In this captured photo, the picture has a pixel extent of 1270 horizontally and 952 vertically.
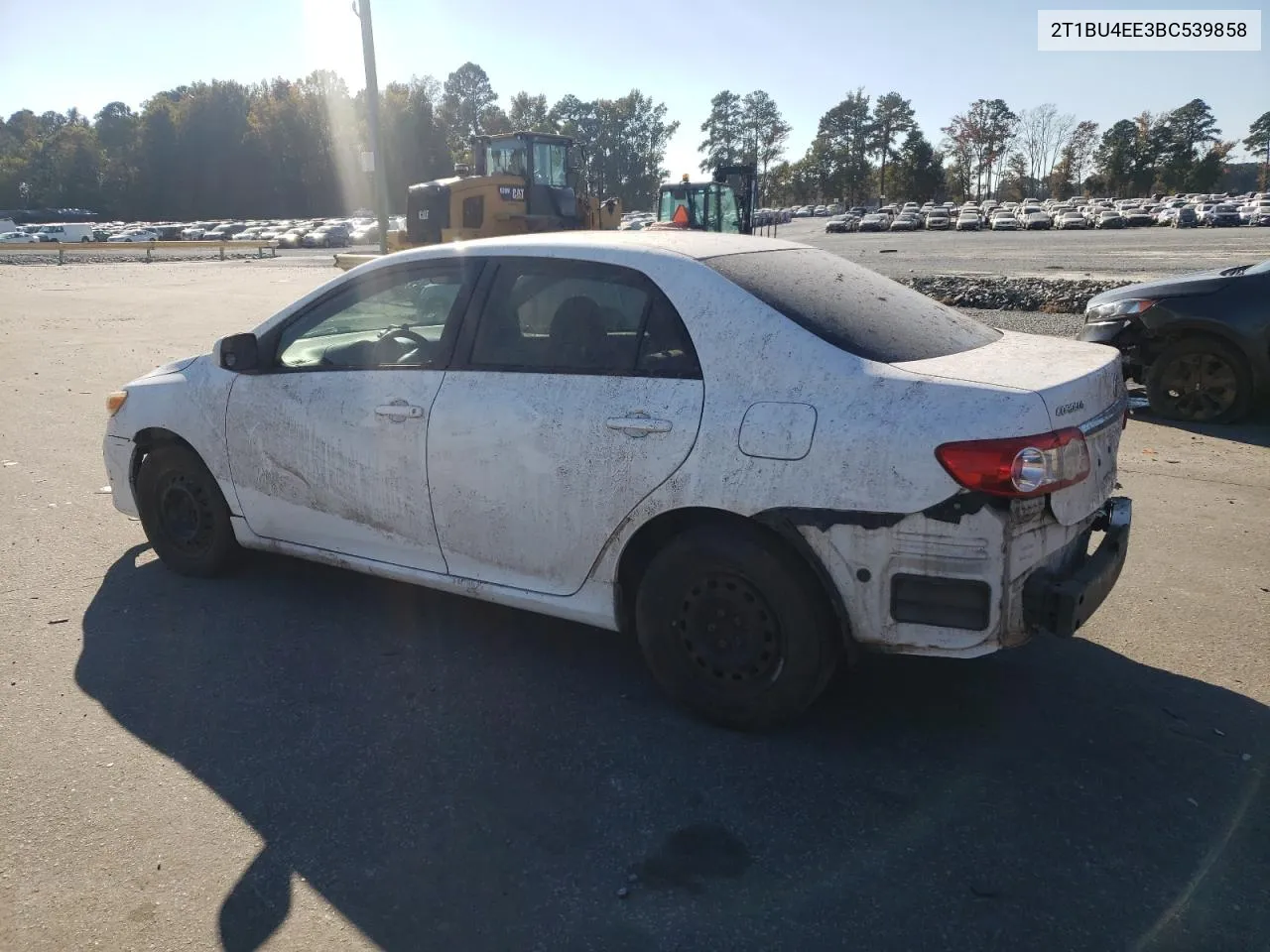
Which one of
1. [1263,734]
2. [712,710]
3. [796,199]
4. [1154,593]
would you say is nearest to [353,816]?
[712,710]

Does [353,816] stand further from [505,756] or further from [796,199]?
[796,199]

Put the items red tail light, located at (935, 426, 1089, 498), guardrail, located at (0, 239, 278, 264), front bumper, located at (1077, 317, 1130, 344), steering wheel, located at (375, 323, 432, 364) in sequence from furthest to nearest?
guardrail, located at (0, 239, 278, 264) < front bumper, located at (1077, 317, 1130, 344) < steering wheel, located at (375, 323, 432, 364) < red tail light, located at (935, 426, 1089, 498)

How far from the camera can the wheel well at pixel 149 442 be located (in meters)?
5.00

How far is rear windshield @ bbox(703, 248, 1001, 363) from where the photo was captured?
351cm

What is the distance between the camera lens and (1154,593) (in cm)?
478

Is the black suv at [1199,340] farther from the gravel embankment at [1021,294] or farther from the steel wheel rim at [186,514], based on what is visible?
the steel wheel rim at [186,514]

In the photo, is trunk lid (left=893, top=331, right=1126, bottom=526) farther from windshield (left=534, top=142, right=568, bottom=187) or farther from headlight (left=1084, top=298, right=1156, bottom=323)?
windshield (left=534, top=142, right=568, bottom=187)

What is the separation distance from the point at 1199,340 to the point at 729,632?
21.5 ft

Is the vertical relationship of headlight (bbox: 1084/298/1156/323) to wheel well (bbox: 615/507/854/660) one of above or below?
above

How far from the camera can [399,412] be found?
13.5 feet

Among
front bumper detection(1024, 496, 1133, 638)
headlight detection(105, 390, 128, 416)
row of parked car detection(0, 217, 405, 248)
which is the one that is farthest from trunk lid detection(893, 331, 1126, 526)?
row of parked car detection(0, 217, 405, 248)

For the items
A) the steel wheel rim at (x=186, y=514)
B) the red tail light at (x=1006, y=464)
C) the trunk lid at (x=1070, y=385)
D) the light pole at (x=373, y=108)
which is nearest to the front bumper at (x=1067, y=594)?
the trunk lid at (x=1070, y=385)

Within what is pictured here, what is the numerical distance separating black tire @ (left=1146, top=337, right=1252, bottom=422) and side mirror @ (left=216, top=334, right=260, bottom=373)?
7.11 metres

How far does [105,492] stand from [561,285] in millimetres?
4270
